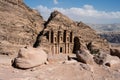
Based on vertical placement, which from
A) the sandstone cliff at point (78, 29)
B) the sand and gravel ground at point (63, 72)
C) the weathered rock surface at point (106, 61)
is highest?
the sandstone cliff at point (78, 29)

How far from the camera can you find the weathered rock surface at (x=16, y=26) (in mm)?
53375

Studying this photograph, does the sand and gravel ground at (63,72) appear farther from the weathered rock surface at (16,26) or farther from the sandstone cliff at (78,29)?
the sandstone cliff at (78,29)

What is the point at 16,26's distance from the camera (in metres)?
57.2

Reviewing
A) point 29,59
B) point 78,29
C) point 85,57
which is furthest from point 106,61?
point 78,29

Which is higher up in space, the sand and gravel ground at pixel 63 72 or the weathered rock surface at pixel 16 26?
the weathered rock surface at pixel 16 26

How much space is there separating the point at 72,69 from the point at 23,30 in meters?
49.1

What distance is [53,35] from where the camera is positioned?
61.1m

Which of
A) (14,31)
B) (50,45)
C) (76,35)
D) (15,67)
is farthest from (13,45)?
(15,67)

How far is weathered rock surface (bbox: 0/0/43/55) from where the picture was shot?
175ft

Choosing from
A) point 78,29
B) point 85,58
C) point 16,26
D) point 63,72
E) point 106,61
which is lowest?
point 63,72

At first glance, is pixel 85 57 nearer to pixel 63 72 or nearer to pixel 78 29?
pixel 63 72

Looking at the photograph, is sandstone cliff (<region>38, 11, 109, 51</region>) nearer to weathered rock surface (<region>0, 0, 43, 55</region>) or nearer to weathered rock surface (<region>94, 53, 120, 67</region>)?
weathered rock surface (<region>0, 0, 43, 55</region>)

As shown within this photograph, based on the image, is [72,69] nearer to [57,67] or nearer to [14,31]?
[57,67]

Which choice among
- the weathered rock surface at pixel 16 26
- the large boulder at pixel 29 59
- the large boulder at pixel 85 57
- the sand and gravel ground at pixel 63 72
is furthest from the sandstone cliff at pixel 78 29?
the sand and gravel ground at pixel 63 72
